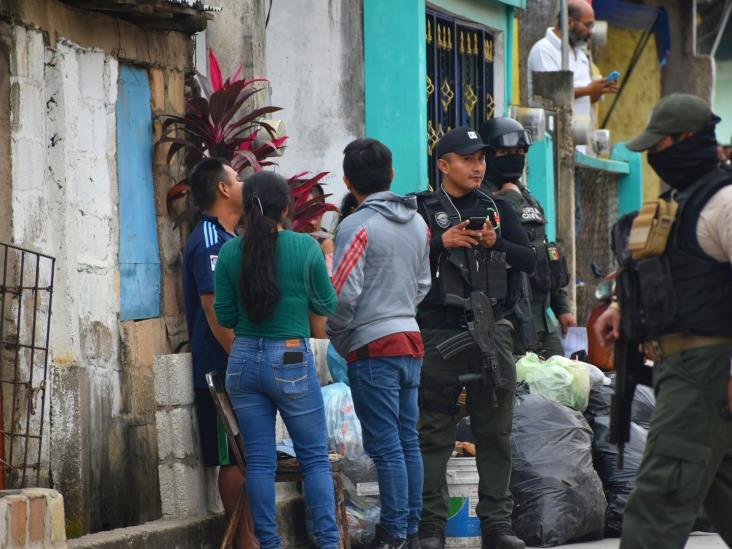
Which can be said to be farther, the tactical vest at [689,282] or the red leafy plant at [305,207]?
the red leafy plant at [305,207]

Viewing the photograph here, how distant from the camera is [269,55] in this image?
1101 cm

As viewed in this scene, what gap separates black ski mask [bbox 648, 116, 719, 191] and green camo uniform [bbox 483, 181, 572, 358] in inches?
99.8

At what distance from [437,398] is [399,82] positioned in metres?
3.75

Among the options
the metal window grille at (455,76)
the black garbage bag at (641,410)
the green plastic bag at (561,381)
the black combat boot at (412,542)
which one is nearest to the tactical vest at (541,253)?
the green plastic bag at (561,381)

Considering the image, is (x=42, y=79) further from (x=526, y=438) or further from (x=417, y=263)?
(x=526, y=438)

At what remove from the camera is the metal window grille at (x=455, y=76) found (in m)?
12.0

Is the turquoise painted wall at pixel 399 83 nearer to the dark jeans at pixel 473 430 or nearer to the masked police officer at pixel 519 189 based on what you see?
the masked police officer at pixel 519 189

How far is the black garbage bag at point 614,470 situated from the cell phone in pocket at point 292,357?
269 cm

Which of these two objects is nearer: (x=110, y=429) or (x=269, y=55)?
(x=110, y=429)

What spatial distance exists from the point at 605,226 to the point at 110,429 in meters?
10.2

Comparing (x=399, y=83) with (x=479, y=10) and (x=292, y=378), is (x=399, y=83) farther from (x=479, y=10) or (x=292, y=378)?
(x=292, y=378)

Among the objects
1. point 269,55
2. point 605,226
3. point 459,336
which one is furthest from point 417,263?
point 605,226

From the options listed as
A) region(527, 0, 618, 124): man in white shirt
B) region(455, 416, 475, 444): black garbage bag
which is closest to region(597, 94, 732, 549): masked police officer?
region(455, 416, 475, 444): black garbage bag

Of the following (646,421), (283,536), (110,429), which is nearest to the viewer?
(110,429)
